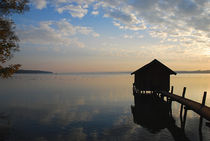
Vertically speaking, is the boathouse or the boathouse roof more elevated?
the boathouse roof

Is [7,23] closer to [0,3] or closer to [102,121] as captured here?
[0,3]

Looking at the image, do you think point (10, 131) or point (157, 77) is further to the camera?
point (157, 77)

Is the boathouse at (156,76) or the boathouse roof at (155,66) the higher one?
the boathouse roof at (155,66)

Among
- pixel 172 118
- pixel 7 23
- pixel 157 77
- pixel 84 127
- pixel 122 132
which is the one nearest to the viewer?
pixel 122 132

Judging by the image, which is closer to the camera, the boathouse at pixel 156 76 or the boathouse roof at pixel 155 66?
the boathouse roof at pixel 155 66

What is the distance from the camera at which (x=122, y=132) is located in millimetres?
12078

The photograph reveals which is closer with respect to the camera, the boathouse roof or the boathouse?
the boathouse roof

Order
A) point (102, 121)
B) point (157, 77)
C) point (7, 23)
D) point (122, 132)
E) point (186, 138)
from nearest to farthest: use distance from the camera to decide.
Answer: point (186, 138), point (122, 132), point (7, 23), point (102, 121), point (157, 77)

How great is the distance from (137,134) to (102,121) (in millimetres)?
4161

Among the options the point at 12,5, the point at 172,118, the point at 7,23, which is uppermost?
the point at 12,5

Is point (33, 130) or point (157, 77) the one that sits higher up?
point (157, 77)

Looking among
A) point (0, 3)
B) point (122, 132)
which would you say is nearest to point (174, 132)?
point (122, 132)

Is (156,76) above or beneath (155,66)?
beneath

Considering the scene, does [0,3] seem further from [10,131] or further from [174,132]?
[174,132]
